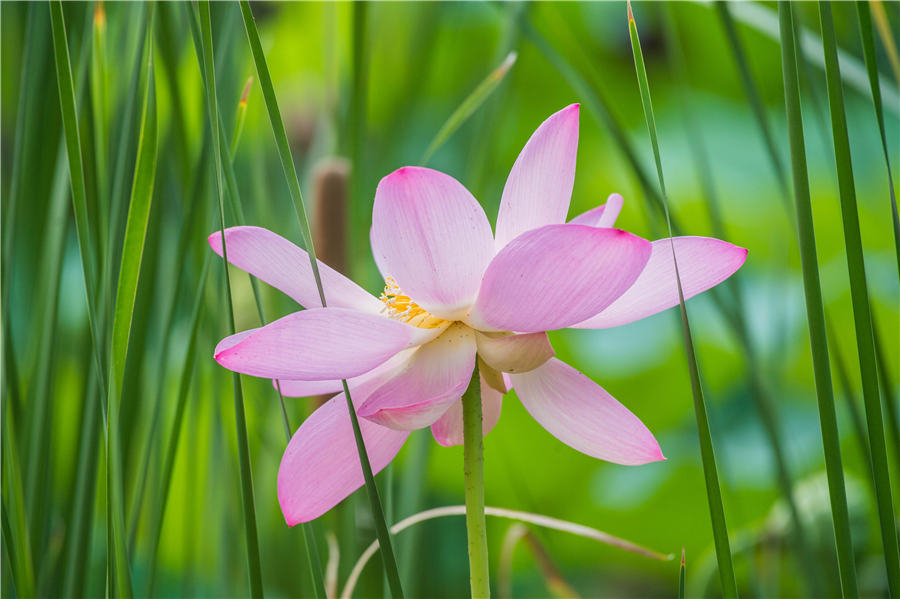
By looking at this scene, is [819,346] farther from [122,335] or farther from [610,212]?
[122,335]

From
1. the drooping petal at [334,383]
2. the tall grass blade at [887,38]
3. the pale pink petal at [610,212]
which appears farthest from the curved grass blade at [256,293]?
the tall grass blade at [887,38]

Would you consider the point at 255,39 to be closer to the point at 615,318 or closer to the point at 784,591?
the point at 615,318

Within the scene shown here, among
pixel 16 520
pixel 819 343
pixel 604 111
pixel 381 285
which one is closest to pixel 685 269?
pixel 819 343

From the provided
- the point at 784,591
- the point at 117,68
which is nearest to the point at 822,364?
the point at 117,68

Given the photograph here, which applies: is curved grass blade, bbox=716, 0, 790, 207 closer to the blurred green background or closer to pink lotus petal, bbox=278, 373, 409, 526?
the blurred green background

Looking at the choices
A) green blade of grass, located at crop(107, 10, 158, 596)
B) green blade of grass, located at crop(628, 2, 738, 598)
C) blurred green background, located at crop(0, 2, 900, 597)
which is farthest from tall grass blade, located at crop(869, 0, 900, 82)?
green blade of grass, located at crop(107, 10, 158, 596)
